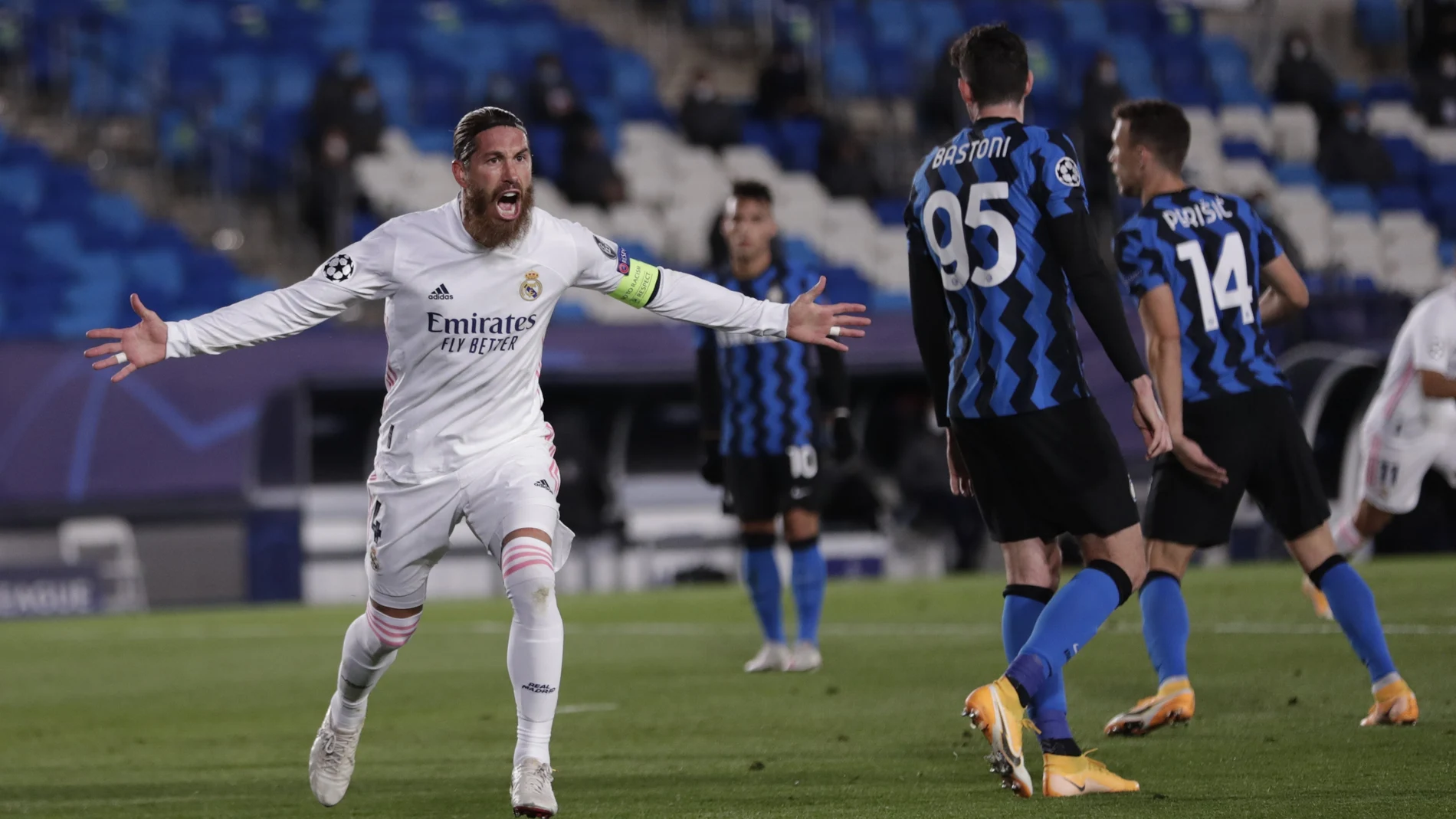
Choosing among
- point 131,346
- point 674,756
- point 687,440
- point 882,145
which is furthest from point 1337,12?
point 131,346

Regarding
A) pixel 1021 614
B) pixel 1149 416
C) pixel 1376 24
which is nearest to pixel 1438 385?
pixel 1021 614

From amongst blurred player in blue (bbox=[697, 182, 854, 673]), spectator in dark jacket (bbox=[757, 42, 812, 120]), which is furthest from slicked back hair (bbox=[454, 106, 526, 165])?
spectator in dark jacket (bbox=[757, 42, 812, 120])

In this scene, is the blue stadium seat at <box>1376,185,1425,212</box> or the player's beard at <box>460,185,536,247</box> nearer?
the player's beard at <box>460,185,536,247</box>

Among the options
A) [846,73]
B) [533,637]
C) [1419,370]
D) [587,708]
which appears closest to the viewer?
[533,637]

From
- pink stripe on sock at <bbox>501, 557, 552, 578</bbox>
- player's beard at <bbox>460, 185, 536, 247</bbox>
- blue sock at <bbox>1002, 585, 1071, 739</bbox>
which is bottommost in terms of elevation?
blue sock at <bbox>1002, 585, 1071, 739</bbox>

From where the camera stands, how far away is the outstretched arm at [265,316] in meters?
5.29

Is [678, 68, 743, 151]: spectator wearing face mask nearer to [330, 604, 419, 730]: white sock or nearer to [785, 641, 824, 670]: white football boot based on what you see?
[785, 641, 824, 670]: white football boot

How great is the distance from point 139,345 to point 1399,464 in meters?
7.73

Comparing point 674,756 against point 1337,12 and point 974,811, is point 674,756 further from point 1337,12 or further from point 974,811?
point 1337,12

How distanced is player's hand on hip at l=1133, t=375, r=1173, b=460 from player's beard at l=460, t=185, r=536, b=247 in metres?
1.90

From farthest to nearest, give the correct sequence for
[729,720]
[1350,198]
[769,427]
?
[1350,198]
[769,427]
[729,720]

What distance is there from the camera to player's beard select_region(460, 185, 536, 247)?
18.5 ft

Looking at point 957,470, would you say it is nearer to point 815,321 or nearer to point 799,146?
point 815,321

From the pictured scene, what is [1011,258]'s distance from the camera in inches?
221
